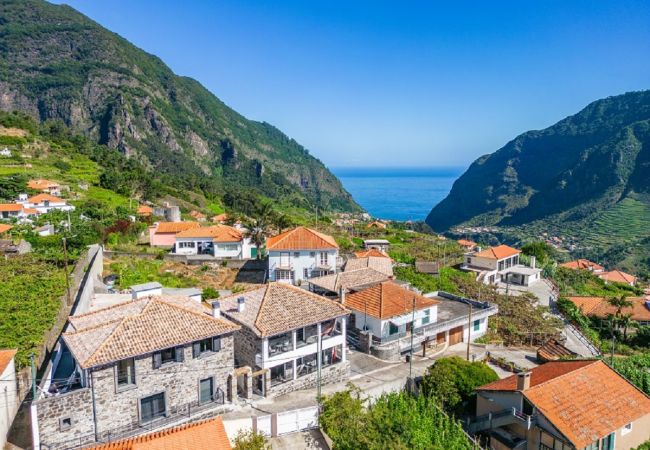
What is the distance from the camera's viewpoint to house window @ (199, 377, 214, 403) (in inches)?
835

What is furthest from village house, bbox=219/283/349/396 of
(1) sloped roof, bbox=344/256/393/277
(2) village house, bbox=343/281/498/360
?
(1) sloped roof, bbox=344/256/393/277

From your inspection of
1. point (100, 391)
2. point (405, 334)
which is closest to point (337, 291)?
point (405, 334)

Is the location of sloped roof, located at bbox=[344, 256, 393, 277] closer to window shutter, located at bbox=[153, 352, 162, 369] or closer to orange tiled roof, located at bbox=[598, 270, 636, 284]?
window shutter, located at bbox=[153, 352, 162, 369]

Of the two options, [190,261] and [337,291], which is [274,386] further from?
[190,261]

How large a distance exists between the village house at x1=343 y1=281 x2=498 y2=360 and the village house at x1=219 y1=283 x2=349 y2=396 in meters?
3.71

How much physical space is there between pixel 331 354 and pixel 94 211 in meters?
51.5

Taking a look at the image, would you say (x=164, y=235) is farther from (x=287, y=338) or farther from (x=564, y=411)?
(x=564, y=411)

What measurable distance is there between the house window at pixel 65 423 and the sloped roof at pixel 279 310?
860 cm

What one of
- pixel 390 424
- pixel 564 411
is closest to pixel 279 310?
pixel 390 424

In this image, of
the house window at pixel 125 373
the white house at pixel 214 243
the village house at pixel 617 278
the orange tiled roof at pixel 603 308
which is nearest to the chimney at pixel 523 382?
the house window at pixel 125 373

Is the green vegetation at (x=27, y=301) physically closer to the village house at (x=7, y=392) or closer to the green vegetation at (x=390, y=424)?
the village house at (x=7, y=392)

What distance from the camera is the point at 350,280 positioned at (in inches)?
1400

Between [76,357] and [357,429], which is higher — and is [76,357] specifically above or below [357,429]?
above

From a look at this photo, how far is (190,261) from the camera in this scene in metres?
48.5
